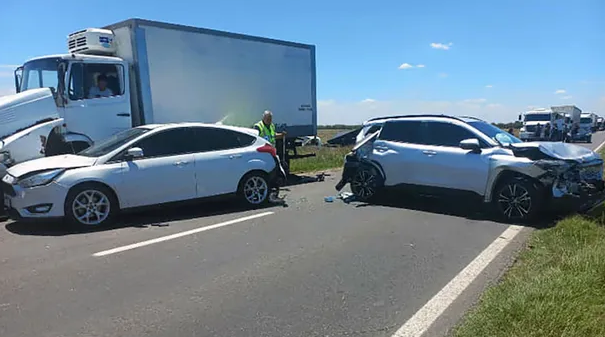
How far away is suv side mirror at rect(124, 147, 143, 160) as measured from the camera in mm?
7324

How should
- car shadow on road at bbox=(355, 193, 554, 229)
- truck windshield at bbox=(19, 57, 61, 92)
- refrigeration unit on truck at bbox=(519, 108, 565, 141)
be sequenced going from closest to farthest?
car shadow on road at bbox=(355, 193, 554, 229), truck windshield at bbox=(19, 57, 61, 92), refrigeration unit on truck at bbox=(519, 108, 565, 141)

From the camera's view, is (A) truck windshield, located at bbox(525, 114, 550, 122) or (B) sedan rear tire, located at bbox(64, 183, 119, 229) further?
(A) truck windshield, located at bbox(525, 114, 550, 122)

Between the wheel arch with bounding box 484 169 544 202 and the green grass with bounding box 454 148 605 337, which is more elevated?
the wheel arch with bounding box 484 169 544 202

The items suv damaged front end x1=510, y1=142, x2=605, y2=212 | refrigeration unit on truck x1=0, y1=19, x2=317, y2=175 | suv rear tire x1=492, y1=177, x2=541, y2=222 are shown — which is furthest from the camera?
refrigeration unit on truck x1=0, y1=19, x2=317, y2=175

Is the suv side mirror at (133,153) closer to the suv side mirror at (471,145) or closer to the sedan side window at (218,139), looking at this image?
the sedan side window at (218,139)

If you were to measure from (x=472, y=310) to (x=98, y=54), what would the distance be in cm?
907

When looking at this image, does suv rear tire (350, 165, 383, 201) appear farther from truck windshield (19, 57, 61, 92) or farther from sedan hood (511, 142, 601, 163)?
truck windshield (19, 57, 61, 92)

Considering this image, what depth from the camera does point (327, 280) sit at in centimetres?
471

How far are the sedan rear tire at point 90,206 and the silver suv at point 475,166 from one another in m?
4.58

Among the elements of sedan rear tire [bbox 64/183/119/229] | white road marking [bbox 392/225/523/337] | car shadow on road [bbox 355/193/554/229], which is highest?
sedan rear tire [bbox 64/183/119/229]

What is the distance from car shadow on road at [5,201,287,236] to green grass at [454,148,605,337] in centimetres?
495

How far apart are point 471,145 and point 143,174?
18.0ft

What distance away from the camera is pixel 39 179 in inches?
267

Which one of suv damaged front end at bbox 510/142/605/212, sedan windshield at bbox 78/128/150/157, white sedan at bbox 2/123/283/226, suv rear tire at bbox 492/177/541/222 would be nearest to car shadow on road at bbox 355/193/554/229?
suv rear tire at bbox 492/177/541/222
